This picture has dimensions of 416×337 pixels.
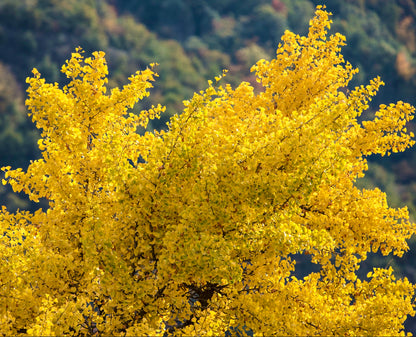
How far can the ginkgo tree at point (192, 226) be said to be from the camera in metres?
8.29

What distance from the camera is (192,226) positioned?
8.22m

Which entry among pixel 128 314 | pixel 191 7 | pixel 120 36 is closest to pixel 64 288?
pixel 128 314

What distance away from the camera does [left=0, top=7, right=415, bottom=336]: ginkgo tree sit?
326 inches

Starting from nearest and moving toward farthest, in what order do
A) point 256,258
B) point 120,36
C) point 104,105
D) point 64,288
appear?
1. point 64,288
2. point 256,258
3. point 104,105
4. point 120,36

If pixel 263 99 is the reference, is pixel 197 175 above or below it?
below

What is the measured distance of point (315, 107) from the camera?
8961 mm

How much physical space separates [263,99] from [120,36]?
8772 centimetres

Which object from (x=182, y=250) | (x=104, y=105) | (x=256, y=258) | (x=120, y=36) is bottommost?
(x=182, y=250)

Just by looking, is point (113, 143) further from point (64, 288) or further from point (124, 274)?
point (64, 288)

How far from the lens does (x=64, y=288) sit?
942 cm

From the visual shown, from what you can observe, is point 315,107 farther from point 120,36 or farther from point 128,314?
point 120,36

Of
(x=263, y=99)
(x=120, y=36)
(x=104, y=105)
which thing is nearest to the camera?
(x=104, y=105)

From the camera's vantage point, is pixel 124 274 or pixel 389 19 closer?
pixel 124 274

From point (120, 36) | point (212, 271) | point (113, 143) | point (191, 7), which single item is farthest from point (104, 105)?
point (191, 7)
